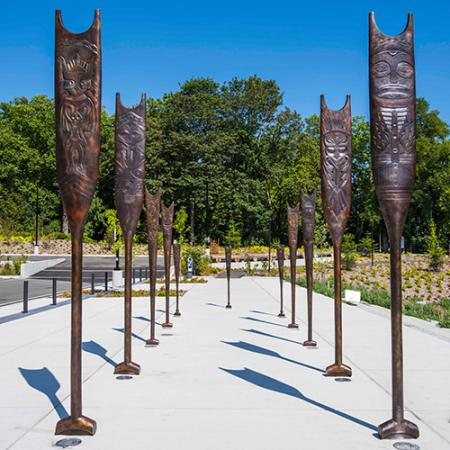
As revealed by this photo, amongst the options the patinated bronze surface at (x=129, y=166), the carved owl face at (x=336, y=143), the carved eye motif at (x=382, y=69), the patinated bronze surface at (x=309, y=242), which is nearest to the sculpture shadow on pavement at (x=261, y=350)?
the patinated bronze surface at (x=309, y=242)

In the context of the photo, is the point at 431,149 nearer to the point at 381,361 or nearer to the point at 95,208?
the point at 95,208

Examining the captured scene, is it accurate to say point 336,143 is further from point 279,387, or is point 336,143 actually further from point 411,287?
point 411,287

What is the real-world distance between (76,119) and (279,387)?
379 centimetres

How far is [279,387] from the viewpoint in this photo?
6.26 m

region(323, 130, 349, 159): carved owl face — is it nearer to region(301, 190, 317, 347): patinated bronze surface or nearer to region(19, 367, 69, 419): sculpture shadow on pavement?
region(301, 190, 317, 347): patinated bronze surface

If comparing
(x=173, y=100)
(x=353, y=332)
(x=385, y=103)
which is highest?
(x=173, y=100)

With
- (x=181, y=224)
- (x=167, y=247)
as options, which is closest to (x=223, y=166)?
(x=181, y=224)

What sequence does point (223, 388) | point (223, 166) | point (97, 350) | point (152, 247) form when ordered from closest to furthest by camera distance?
point (223, 388)
point (97, 350)
point (152, 247)
point (223, 166)

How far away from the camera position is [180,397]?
5.78m

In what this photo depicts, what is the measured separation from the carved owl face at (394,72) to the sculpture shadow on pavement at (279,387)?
3.03 metres

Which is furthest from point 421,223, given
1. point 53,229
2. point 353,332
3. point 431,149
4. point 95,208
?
point 353,332

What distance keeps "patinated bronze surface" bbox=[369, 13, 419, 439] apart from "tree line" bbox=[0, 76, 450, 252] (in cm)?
4877

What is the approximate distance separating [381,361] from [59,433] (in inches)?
195

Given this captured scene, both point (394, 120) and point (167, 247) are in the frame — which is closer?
point (394, 120)
